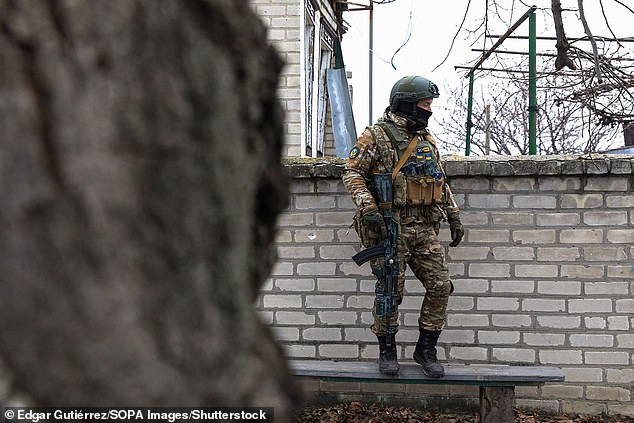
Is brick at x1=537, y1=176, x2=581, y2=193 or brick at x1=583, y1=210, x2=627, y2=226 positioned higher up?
brick at x1=537, y1=176, x2=581, y2=193

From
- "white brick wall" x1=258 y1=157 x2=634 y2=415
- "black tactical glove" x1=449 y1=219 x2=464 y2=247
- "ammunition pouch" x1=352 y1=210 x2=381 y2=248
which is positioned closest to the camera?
"ammunition pouch" x1=352 y1=210 x2=381 y2=248

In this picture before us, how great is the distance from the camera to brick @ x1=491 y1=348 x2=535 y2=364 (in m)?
4.73

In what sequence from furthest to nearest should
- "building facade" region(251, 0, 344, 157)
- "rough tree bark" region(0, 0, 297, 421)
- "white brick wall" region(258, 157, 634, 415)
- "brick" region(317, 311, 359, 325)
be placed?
Result: "building facade" region(251, 0, 344, 157) → "brick" region(317, 311, 359, 325) → "white brick wall" region(258, 157, 634, 415) → "rough tree bark" region(0, 0, 297, 421)

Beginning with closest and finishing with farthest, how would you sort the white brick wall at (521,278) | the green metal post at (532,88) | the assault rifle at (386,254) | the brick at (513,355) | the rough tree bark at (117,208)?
the rough tree bark at (117,208) → the assault rifle at (386,254) → the white brick wall at (521,278) → the brick at (513,355) → the green metal post at (532,88)

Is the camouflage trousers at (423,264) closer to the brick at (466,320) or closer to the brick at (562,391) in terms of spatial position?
the brick at (466,320)

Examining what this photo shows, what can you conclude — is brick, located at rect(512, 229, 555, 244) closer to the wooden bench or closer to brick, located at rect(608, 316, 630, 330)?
brick, located at rect(608, 316, 630, 330)

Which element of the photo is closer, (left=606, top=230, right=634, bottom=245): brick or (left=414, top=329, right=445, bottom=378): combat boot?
(left=414, top=329, right=445, bottom=378): combat boot

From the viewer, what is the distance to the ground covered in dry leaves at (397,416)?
4688 millimetres

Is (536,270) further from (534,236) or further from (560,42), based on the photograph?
(560,42)

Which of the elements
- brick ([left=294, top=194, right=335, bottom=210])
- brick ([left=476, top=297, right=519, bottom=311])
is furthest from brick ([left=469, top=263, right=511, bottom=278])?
brick ([left=294, top=194, right=335, bottom=210])

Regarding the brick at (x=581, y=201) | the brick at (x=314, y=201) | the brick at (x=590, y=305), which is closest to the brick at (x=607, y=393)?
the brick at (x=590, y=305)

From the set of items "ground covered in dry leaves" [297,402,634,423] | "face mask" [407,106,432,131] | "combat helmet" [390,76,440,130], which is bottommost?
"ground covered in dry leaves" [297,402,634,423]

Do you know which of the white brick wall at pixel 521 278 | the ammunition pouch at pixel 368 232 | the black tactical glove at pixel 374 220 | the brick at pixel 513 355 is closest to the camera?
the black tactical glove at pixel 374 220

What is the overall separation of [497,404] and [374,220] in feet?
4.62
